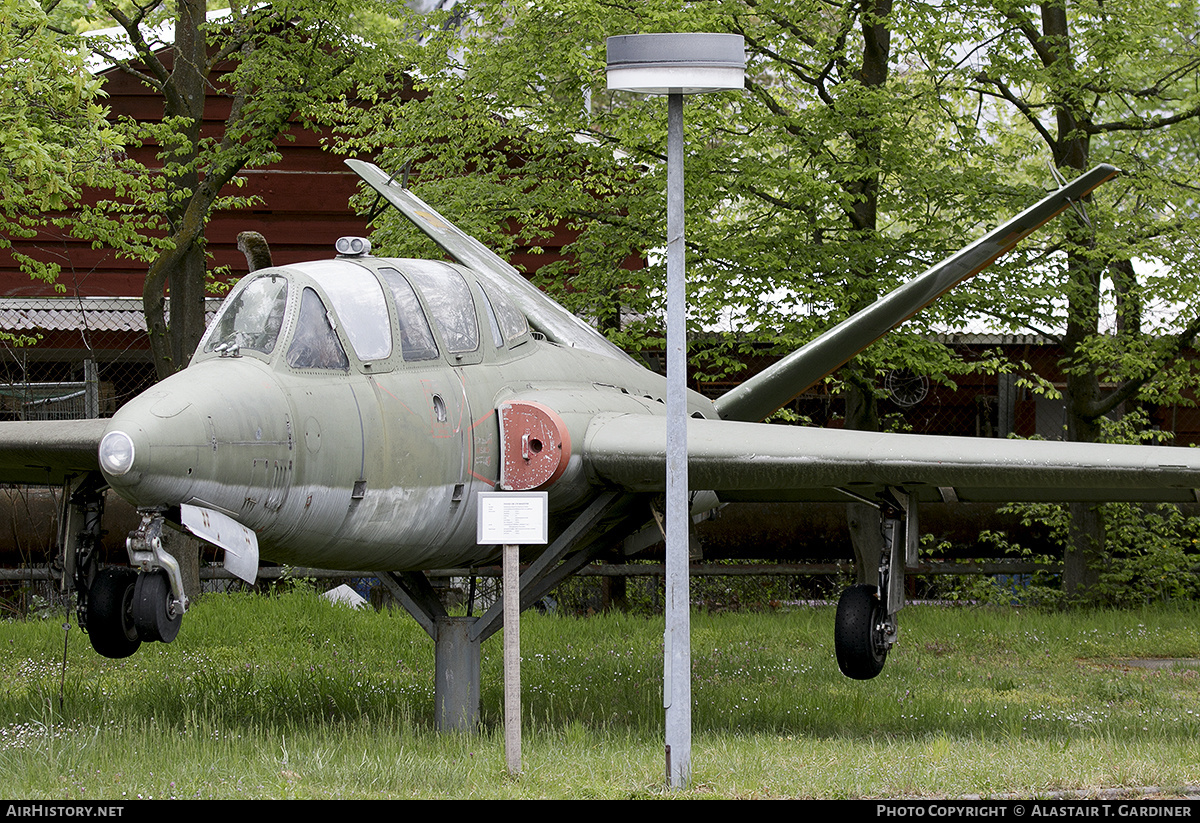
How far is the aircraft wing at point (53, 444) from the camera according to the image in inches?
342

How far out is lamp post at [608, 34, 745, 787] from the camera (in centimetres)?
693

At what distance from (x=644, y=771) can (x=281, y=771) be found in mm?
2086

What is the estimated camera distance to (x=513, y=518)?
296 inches

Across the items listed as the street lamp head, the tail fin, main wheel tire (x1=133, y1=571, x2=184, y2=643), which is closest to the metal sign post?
main wheel tire (x1=133, y1=571, x2=184, y2=643)

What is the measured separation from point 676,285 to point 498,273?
4.99m

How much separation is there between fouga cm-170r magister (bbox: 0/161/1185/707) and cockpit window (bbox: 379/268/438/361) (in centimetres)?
2

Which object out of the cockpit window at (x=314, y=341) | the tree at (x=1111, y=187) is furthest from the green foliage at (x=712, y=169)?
the cockpit window at (x=314, y=341)

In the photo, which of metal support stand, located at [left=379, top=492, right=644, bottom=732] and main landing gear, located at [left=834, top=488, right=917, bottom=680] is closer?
metal support stand, located at [left=379, top=492, right=644, bottom=732]

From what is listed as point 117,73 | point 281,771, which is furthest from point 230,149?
point 281,771

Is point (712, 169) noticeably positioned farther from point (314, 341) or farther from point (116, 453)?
point (116, 453)

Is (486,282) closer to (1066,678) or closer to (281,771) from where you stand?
(281,771)

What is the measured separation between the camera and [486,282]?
9531mm

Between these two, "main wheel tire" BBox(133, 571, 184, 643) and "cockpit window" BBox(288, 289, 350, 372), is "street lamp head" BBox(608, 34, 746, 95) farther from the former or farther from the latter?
"main wheel tire" BBox(133, 571, 184, 643)

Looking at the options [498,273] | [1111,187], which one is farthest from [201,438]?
[1111,187]
